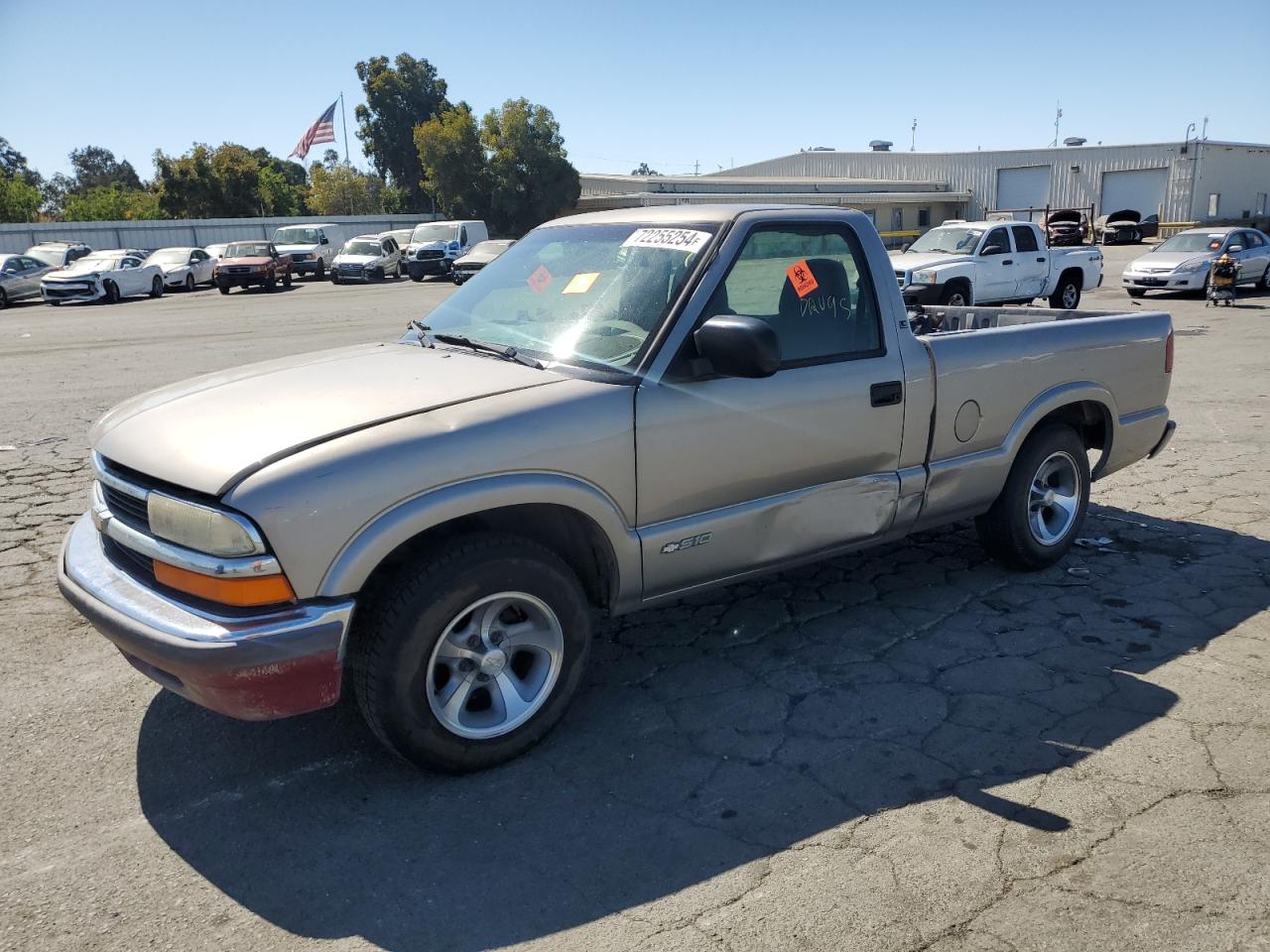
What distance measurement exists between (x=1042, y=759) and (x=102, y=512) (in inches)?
135

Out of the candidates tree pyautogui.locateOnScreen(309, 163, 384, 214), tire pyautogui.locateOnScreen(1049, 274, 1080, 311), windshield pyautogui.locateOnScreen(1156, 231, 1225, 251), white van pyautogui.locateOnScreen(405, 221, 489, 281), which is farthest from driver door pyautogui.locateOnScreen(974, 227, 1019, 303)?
tree pyautogui.locateOnScreen(309, 163, 384, 214)

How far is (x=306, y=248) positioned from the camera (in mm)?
37438

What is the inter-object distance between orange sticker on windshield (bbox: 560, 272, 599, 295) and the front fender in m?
0.98

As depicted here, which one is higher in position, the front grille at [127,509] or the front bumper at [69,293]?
the front bumper at [69,293]

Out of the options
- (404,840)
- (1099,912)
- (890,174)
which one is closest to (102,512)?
(404,840)

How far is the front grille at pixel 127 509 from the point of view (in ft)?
10.4

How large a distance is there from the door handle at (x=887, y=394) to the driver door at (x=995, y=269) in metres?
13.5

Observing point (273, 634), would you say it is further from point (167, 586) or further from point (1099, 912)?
point (1099, 912)

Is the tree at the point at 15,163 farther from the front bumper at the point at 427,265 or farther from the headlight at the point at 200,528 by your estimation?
the headlight at the point at 200,528

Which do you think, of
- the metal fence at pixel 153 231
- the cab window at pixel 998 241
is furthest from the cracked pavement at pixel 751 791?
the metal fence at pixel 153 231

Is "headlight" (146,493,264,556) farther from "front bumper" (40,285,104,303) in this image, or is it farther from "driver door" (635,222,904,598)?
"front bumper" (40,285,104,303)

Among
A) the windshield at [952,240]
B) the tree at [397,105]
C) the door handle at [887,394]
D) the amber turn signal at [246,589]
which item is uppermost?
the tree at [397,105]

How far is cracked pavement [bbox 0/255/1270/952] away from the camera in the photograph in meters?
2.60

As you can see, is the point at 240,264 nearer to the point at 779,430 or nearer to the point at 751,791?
the point at 779,430
